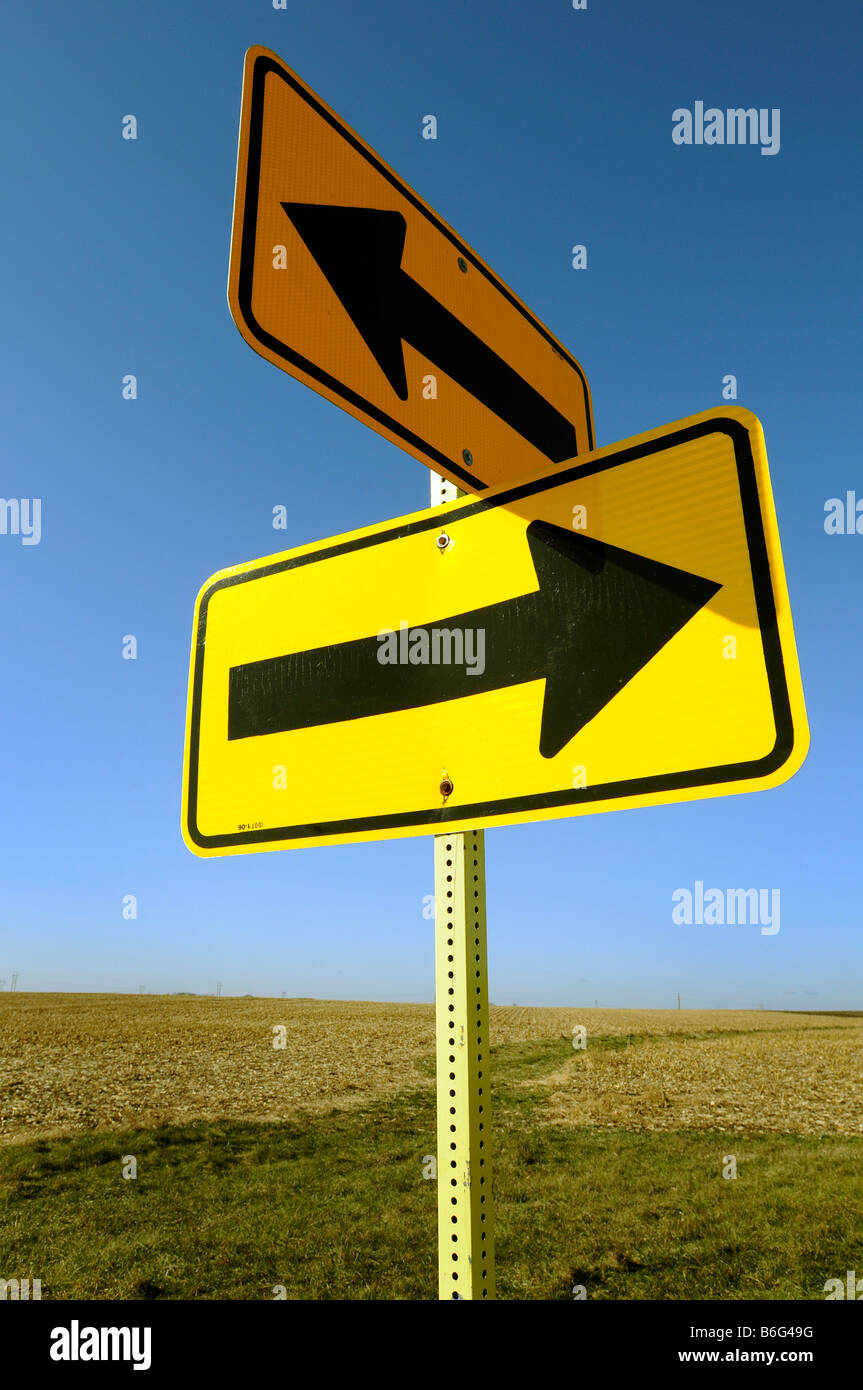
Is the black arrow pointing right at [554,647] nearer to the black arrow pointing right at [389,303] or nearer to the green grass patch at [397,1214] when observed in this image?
the black arrow pointing right at [389,303]

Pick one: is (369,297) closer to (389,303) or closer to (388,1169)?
(389,303)

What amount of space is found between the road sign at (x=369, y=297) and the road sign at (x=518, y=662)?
27 centimetres

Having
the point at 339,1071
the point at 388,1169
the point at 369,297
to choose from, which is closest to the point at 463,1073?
the point at 369,297

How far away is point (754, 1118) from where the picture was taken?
2078cm

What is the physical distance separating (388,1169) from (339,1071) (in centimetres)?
1297

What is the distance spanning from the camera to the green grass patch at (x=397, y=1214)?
984 cm

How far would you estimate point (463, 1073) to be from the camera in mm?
1479

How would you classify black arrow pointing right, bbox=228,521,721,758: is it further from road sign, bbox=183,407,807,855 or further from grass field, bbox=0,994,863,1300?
grass field, bbox=0,994,863,1300

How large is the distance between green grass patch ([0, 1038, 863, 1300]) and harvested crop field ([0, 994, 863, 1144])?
235cm

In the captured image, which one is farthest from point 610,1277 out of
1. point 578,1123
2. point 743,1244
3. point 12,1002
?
point 12,1002

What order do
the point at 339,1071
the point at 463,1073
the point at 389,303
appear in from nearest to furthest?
the point at 463,1073 < the point at 389,303 < the point at 339,1071

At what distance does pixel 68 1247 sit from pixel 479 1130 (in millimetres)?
13760

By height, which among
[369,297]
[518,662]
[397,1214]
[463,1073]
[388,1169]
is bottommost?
[388,1169]

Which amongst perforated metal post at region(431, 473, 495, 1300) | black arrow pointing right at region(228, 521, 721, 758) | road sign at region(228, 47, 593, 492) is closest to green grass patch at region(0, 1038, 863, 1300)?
perforated metal post at region(431, 473, 495, 1300)
